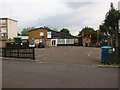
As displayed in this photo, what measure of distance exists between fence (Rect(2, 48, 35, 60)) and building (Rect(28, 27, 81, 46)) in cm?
2492

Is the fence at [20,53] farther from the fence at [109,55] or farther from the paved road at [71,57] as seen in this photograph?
the fence at [109,55]

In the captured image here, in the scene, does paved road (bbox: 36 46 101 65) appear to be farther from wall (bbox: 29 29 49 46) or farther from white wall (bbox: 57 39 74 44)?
white wall (bbox: 57 39 74 44)

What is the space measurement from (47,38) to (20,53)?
2650 centimetres

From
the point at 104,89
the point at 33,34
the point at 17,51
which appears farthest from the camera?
the point at 33,34

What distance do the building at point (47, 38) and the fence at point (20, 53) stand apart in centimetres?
2492

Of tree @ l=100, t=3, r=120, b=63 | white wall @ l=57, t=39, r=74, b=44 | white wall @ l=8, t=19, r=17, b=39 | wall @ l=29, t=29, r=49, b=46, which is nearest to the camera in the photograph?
tree @ l=100, t=3, r=120, b=63

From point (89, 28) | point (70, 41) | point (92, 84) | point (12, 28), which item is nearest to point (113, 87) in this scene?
point (92, 84)

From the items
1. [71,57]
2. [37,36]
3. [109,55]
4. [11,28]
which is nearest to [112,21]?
[109,55]

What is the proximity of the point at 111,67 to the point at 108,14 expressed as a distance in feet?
15.8

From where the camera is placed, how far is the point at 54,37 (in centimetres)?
→ 3909

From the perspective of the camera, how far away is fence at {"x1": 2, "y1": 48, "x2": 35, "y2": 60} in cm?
1058

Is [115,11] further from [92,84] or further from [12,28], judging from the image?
[12,28]

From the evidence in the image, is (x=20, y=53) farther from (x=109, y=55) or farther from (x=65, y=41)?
(x=65, y=41)

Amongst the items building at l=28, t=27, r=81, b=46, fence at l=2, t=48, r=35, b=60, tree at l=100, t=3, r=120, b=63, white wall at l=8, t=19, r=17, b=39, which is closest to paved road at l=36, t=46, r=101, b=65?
fence at l=2, t=48, r=35, b=60
